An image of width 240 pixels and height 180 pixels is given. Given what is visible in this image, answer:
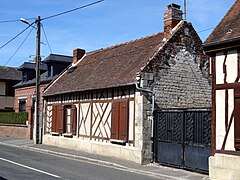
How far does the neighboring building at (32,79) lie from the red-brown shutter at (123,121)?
42.0 feet

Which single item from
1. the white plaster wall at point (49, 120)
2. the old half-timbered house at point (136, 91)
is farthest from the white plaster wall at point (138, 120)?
the white plaster wall at point (49, 120)

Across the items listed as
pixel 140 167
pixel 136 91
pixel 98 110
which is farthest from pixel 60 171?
pixel 98 110

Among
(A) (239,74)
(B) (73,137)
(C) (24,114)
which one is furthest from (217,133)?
(C) (24,114)

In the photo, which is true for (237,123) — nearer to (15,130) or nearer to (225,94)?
(225,94)

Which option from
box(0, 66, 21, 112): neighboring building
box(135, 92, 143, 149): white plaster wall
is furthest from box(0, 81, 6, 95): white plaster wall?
box(135, 92, 143, 149): white plaster wall

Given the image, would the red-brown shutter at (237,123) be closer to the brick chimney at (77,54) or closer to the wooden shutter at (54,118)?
the wooden shutter at (54,118)

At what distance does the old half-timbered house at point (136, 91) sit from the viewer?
16375 mm

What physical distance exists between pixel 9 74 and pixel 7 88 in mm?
2014

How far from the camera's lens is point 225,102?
12.0 meters

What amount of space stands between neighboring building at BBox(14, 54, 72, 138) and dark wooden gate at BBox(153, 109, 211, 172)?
49.9 ft

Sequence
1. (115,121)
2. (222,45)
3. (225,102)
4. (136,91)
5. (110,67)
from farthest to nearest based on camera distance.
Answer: (110,67) → (115,121) → (136,91) → (222,45) → (225,102)

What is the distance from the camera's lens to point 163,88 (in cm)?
1692

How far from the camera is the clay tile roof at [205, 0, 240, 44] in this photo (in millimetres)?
12016

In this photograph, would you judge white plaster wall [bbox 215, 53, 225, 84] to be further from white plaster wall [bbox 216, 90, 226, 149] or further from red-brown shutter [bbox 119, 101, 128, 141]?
red-brown shutter [bbox 119, 101, 128, 141]
